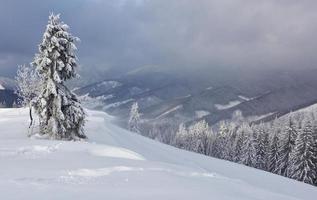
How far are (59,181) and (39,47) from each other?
1890cm

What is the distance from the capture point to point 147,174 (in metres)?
18.1

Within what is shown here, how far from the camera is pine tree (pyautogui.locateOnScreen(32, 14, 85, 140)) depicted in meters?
32.3

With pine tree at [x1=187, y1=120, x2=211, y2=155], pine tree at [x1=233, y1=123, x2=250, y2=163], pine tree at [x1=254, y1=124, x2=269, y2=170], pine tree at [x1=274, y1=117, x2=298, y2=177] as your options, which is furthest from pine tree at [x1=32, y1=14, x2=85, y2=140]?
pine tree at [x1=187, y1=120, x2=211, y2=155]

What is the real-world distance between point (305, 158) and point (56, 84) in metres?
47.4

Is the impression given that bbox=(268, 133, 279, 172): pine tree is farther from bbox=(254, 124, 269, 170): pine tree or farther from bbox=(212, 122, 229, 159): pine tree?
bbox=(212, 122, 229, 159): pine tree

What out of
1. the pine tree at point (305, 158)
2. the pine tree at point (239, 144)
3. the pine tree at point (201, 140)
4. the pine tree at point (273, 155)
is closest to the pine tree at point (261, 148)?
the pine tree at point (273, 155)

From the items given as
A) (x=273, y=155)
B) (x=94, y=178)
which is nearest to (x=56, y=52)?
(x=94, y=178)

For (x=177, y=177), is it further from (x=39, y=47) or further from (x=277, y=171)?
(x=277, y=171)

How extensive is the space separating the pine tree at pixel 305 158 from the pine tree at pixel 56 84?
4511cm

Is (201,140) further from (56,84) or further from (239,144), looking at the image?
(56,84)

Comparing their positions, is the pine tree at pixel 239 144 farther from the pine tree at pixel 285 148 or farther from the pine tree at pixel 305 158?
the pine tree at pixel 305 158

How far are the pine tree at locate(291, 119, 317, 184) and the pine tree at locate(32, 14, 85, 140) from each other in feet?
148

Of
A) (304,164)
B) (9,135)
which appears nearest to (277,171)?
(304,164)

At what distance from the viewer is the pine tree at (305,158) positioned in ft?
227
